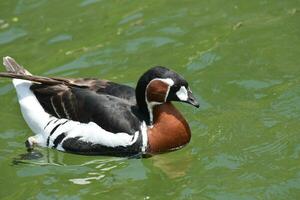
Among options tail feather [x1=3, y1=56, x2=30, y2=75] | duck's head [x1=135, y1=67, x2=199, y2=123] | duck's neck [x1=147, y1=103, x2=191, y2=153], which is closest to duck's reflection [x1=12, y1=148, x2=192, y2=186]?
duck's neck [x1=147, y1=103, x2=191, y2=153]

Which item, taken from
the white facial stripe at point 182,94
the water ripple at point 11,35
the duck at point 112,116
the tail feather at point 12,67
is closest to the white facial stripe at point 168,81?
the duck at point 112,116

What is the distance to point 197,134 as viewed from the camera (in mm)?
8836

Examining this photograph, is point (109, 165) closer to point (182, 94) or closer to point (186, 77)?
point (182, 94)

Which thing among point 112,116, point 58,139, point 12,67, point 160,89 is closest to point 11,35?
point 12,67

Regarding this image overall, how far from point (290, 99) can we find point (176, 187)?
2086 mm

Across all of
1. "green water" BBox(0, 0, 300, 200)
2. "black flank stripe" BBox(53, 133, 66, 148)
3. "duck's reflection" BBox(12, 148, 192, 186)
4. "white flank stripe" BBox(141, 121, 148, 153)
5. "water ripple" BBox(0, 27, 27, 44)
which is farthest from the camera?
"water ripple" BBox(0, 27, 27, 44)

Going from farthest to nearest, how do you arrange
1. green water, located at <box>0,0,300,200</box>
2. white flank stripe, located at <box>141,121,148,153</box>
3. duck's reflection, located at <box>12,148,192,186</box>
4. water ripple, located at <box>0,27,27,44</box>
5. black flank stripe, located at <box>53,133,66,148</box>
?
water ripple, located at <box>0,27,27,44</box>, black flank stripe, located at <box>53,133,66,148</box>, white flank stripe, located at <box>141,121,148,153</box>, duck's reflection, located at <box>12,148,192,186</box>, green water, located at <box>0,0,300,200</box>

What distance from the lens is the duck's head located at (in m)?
8.36

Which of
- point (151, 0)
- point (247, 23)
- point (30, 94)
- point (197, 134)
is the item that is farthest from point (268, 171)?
point (151, 0)

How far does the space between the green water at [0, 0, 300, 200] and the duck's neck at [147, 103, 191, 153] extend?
0.12 meters

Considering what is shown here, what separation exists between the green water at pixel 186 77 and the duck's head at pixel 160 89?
1.91ft

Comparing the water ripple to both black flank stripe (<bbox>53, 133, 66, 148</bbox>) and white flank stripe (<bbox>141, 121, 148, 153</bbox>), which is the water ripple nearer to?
black flank stripe (<bbox>53, 133, 66, 148</bbox>)

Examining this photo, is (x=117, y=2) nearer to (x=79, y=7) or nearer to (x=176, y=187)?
(x=79, y=7)

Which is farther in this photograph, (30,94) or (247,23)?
(247,23)
